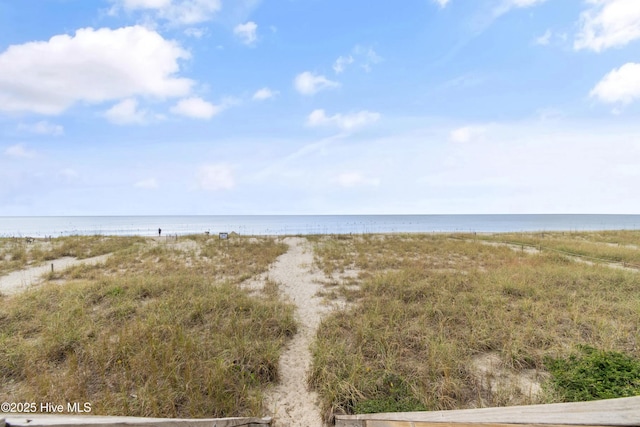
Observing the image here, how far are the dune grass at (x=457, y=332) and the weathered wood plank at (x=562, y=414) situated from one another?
1485 millimetres

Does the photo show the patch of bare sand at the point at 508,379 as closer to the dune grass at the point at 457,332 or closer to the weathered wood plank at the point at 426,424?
the dune grass at the point at 457,332

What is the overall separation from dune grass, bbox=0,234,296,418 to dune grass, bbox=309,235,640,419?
1.19 m

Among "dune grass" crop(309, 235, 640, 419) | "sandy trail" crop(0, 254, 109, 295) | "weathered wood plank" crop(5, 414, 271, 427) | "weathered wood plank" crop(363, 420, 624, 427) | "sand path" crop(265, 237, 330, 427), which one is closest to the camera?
"weathered wood plank" crop(5, 414, 271, 427)

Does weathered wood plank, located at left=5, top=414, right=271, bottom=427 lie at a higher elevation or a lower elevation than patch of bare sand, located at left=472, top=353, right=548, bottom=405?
higher

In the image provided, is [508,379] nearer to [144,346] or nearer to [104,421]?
[104,421]

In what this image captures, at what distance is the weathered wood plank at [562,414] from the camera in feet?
5.19

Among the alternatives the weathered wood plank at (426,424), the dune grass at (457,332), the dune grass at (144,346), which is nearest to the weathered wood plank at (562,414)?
the weathered wood plank at (426,424)

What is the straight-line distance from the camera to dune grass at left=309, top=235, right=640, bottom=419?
12.9 feet

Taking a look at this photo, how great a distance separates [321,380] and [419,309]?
3576 millimetres

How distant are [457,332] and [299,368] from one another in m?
3.25

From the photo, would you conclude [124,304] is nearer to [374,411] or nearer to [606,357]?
[374,411]

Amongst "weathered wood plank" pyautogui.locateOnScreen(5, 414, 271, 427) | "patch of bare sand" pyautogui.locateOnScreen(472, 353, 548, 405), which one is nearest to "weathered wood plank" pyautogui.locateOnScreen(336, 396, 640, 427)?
"weathered wood plank" pyautogui.locateOnScreen(5, 414, 271, 427)

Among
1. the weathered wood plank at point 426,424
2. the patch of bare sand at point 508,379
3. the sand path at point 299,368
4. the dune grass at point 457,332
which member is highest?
the weathered wood plank at point 426,424

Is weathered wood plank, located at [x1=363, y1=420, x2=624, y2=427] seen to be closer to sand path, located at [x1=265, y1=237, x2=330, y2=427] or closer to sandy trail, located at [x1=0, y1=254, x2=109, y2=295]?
sand path, located at [x1=265, y1=237, x2=330, y2=427]
